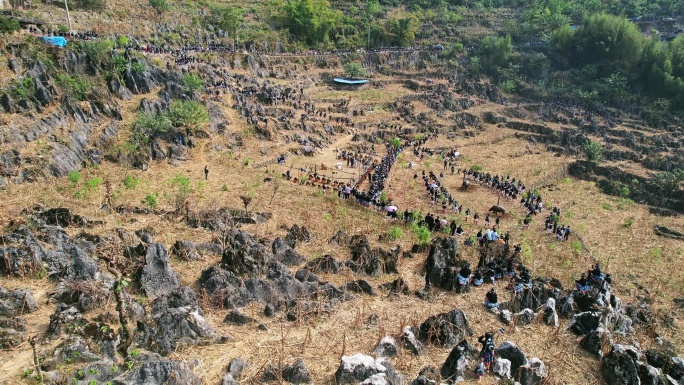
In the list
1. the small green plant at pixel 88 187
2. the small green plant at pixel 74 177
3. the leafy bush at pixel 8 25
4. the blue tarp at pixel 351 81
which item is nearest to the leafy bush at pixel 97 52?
the leafy bush at pixel 8 25

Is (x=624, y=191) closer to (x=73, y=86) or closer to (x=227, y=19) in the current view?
(x=73, y=86)

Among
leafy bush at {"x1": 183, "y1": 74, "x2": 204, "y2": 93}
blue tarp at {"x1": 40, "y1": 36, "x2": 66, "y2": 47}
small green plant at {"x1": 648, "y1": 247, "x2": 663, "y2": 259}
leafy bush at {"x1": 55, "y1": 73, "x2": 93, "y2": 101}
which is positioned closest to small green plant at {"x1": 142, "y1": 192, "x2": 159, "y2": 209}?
leafy bush at {"x1": 55, "y1": 73, "x2": 93, "y2": 101}

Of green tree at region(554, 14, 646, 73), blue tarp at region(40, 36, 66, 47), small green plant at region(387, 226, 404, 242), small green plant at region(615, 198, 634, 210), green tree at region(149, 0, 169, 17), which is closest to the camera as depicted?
small green plant at region(387, 226, 404, 242)

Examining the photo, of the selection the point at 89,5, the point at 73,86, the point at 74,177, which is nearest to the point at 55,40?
the point at 73,86

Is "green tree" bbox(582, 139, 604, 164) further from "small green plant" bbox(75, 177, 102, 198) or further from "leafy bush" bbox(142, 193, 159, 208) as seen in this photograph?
"small green plant" bbox(75, 177, 102, 198)

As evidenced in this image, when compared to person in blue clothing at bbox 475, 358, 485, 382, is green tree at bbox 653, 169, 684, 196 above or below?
below

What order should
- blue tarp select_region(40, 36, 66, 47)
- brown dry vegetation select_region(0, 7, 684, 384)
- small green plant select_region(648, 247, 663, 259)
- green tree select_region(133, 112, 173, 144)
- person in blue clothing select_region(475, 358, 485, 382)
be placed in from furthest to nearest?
blue tarp select_region(40, 36, 66, 47)
green tree select_region(133, 112, 173, 144)
small green plant select_region(648, 247, 663, 259)
brown dry vegetation select_region(0, 7, 684, 384)
person in blue clothing select_region(475, 358, 485, 382)

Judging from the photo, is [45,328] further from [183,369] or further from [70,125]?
[70,125]

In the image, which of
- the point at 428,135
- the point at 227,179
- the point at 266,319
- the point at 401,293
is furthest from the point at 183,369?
the point at 428,135

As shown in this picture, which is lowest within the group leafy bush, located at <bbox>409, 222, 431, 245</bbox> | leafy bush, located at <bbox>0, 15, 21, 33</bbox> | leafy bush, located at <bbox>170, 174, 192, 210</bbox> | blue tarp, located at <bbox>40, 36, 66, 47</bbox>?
leafy bush, located at <bbox>409, 222, 431, 245</bbox>

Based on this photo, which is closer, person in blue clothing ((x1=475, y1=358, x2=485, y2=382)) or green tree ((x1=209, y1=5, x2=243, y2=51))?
person in blue clothing ((x1=475, y1=358, x2=485, y2=382))
